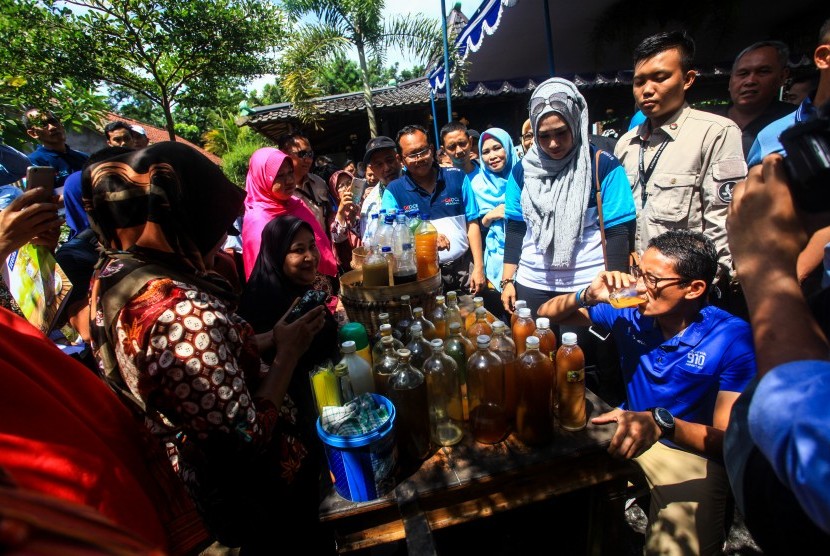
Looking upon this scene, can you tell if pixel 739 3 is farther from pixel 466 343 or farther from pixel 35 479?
pixel 35 479

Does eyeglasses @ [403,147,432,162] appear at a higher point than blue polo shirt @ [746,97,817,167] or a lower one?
higher

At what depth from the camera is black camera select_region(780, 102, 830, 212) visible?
28.0 inches

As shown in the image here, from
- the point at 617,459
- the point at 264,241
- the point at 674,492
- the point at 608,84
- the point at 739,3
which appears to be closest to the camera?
the point at 617,459

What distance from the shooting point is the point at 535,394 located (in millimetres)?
1414

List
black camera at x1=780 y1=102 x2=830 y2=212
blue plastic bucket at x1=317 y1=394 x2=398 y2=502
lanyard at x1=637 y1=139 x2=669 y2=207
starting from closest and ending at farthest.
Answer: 1. black camera at x1=780 y1=102 x2=830 y2=212
2. blue plastic bucket at x1=317 y1=394 x2=398 y2=502
3. lanyard at x1=637 y1=139 x2=669 y2=207

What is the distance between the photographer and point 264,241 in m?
2.40

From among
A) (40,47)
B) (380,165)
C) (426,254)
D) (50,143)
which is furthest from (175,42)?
(426,254)

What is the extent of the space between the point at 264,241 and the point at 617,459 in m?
2.18

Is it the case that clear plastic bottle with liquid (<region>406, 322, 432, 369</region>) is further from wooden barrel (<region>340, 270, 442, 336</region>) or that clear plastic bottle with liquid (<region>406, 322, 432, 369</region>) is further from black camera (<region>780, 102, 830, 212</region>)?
black camera (<region>780, 102, 830, 212</region>)

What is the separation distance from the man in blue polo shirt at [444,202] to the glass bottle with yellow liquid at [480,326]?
157cm

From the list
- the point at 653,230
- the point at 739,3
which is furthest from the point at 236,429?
the point at 739,3

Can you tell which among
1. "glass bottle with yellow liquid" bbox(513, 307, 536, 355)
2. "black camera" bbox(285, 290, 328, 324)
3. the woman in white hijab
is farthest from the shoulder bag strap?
"black camera" bbox(285, 290, 328, 324)

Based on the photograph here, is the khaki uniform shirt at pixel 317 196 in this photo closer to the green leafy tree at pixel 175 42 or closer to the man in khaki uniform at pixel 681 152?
the man in khaki uniform at pixel 681 152

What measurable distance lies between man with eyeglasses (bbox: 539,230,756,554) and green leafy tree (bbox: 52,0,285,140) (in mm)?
10167
